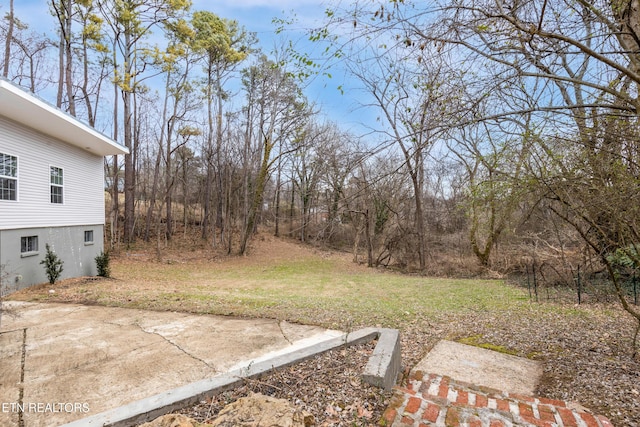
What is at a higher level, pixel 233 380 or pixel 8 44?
pixel 8 44

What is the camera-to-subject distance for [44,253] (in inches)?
329

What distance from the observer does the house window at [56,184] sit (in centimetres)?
876

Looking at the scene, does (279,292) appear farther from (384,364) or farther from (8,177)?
(8,177)

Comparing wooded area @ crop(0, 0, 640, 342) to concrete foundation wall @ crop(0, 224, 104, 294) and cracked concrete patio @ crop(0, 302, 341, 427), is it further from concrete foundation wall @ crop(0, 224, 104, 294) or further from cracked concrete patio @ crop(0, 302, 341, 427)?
concrete foundation wall @ crop(0, 224, 104, 294)

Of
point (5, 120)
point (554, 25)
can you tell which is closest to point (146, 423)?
point (554, 25)

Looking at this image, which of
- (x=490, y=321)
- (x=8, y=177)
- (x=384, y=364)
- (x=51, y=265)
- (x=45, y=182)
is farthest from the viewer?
(x=45, y=182)

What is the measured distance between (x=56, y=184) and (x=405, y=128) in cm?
985

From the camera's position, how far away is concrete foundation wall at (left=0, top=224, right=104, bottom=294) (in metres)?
7.16

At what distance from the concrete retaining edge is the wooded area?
1403 millimetres

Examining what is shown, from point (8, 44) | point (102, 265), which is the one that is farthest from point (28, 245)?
point (8, 44)

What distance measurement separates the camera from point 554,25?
2.69m

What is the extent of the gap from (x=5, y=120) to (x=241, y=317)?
7315 mm

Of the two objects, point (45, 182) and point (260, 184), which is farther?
point (260, 184)

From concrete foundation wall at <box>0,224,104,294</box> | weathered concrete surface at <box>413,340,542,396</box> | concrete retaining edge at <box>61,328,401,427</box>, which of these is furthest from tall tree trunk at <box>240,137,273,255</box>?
concrete retaining edge at <box>61,328,401,427</box>
